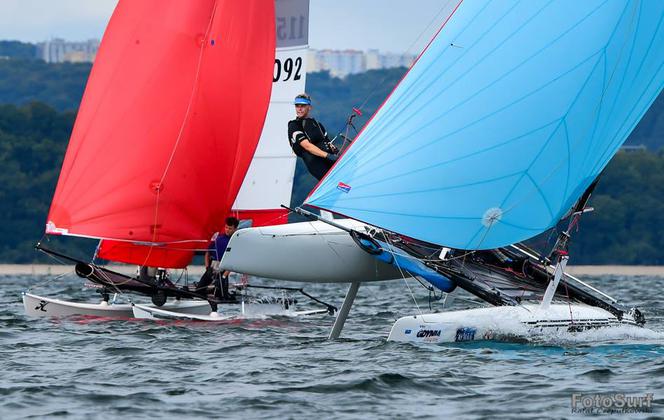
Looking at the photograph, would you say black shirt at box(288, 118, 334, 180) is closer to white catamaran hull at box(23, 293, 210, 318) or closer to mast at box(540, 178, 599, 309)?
mast at box(540, 178, 599, 309)

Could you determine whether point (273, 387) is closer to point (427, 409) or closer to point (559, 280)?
point (427, 409)

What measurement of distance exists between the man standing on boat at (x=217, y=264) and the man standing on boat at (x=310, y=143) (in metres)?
2.20

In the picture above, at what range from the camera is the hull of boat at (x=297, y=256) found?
1376cm

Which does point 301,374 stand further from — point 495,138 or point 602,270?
point 602,270

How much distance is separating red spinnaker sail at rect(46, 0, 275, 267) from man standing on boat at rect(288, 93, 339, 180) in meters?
2.69

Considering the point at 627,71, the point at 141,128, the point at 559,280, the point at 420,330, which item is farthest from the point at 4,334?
the point at 627,71

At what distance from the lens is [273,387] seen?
1048cm

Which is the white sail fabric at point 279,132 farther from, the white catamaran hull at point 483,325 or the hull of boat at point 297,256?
the white catamaran hull at point 483,325

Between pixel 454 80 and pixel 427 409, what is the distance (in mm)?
4210

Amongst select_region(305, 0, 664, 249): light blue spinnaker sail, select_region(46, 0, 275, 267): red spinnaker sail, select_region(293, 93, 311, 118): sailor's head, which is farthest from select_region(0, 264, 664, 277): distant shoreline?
select_region(305, 0, 664, 249): light blue spinnaker sail

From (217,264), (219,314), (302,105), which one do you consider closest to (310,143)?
(302,105)

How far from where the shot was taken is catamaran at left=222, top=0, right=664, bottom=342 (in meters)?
12.9

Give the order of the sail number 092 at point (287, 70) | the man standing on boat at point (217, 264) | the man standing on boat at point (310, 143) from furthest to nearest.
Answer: the sail number 092 at point (287, 70) → the man standing on boat at point (217, 264) → the man standing on boat at point (310, 143)

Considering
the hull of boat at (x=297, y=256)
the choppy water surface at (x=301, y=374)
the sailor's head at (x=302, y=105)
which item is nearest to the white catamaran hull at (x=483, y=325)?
the choppy water surface at (x=301, y=374)
